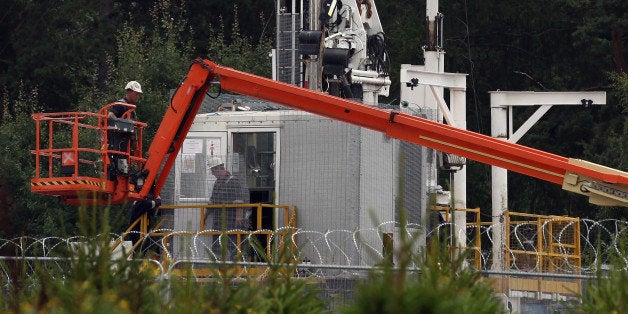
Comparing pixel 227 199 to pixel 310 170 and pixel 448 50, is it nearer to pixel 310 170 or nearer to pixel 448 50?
pixel 310 170

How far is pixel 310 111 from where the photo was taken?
64.5 ft

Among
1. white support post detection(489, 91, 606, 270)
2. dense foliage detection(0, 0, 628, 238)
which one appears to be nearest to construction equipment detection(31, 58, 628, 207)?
white support post detection(489, 91, 606, 270)

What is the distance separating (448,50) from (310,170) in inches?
909

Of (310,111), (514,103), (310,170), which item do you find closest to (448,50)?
(514,103)

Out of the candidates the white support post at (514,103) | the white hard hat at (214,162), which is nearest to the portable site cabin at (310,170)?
the white hard hat at (214,162)

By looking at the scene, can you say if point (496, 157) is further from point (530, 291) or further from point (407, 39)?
point (407, 39)

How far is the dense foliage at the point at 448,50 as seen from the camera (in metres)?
39.9

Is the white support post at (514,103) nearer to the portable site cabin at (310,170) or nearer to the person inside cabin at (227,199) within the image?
the portable site cabin at (310,170)

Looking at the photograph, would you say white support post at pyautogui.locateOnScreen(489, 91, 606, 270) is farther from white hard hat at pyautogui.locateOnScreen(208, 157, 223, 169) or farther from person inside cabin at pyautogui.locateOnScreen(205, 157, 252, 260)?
white hard hat at pyautogui.locateOnScreen(208, 157, 223, 169)

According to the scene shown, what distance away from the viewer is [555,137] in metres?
42.5

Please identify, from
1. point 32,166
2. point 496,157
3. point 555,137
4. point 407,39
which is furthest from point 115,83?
point 496,157

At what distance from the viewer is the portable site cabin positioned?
20.4 meters

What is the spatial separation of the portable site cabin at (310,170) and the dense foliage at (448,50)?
16.1 metres

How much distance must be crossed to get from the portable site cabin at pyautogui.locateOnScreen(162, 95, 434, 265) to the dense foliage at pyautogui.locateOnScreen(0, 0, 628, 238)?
16.1 metres
